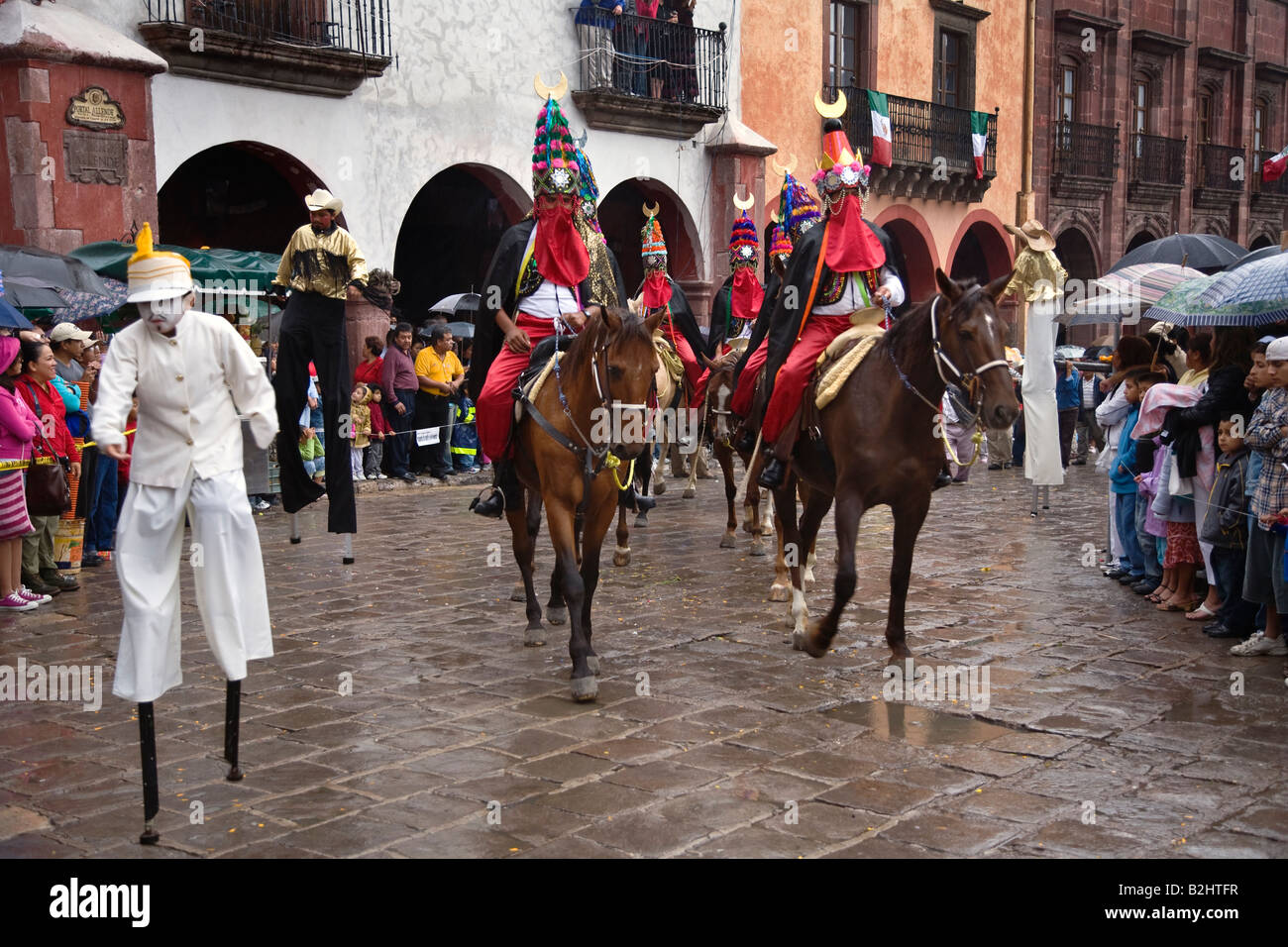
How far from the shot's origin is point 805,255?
7.84 m

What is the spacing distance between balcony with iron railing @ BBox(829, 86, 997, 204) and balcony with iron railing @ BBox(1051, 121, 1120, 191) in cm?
272

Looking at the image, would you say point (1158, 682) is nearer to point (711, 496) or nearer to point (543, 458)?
point (543, 458)

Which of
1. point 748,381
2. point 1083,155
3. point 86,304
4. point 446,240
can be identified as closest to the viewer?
point 748,381

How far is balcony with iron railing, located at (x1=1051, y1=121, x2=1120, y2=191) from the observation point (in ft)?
99.6

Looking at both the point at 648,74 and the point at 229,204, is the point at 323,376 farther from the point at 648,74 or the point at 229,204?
the point at 648,74

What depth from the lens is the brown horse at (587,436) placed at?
639cm

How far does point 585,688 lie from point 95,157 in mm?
9812

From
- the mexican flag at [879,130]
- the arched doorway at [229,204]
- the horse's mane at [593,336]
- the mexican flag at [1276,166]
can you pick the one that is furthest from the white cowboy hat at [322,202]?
the mexican flag at [879,130]

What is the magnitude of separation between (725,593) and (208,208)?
12188 millimetres

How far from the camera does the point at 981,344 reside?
20.5ft

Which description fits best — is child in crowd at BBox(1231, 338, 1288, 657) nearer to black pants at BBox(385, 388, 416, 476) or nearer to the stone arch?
black pants at BBox(385, 388, 416, 476)

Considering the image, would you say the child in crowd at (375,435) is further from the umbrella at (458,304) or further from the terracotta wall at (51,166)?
the terracotta wall at (51,166)

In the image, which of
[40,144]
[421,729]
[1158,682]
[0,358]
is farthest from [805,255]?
[40,144]

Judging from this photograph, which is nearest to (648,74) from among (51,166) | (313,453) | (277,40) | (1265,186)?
A: (277,40)
